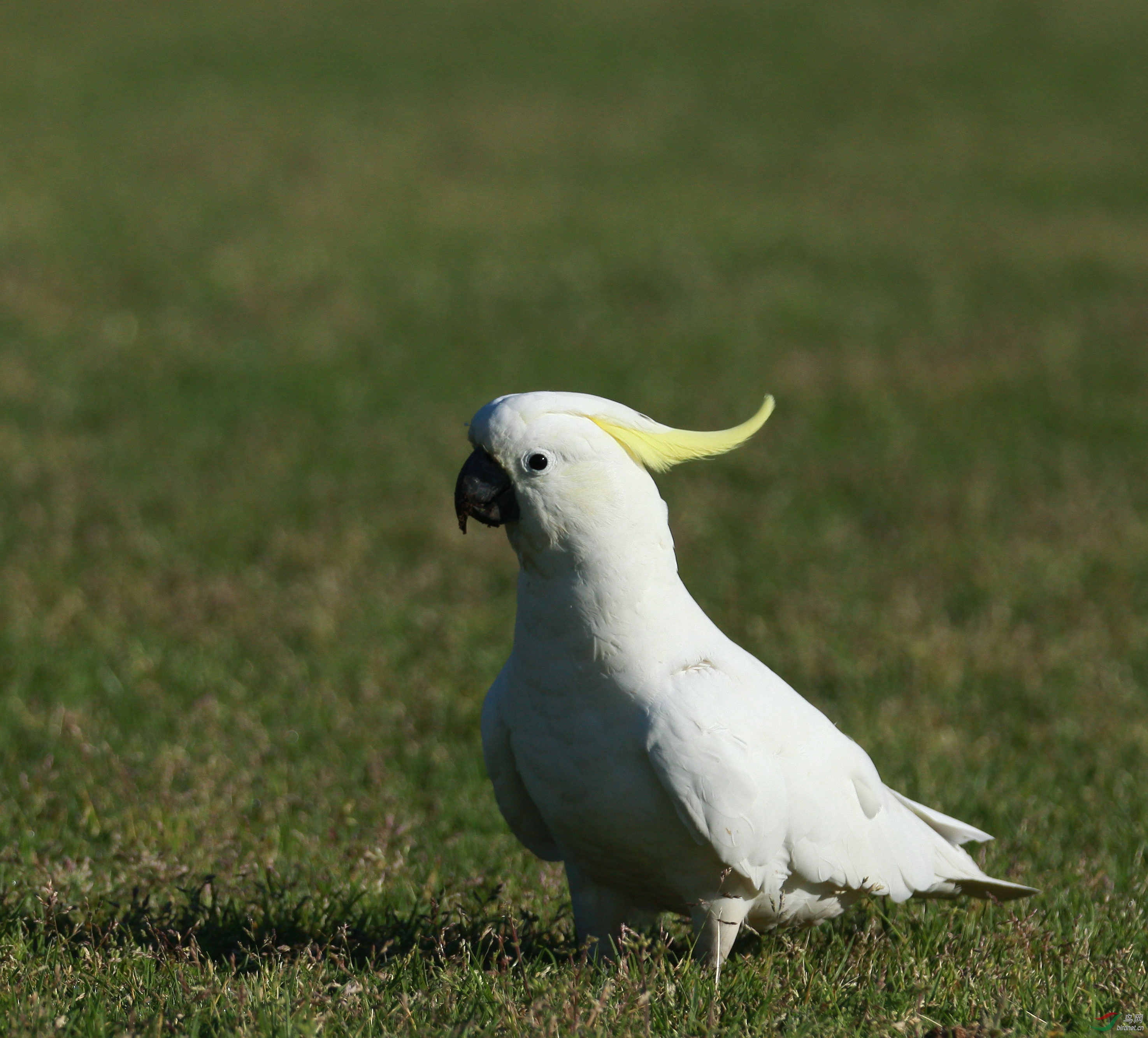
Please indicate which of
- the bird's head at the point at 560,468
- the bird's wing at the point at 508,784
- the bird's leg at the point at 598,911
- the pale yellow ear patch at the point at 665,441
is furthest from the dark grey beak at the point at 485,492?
the bird's leg at the point at 598,911

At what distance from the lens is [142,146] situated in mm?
15547

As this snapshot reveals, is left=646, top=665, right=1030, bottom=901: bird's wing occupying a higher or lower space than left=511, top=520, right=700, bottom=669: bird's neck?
lower

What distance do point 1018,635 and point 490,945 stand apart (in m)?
3.45

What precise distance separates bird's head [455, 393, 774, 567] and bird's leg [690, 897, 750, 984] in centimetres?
84

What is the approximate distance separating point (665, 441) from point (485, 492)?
16.6 inches

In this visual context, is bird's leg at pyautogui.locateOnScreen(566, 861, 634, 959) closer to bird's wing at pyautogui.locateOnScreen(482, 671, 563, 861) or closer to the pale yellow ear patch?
bird's wing at pyautogui.locateOnScreen(482, 671, 563, 861)

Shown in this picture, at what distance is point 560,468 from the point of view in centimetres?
274

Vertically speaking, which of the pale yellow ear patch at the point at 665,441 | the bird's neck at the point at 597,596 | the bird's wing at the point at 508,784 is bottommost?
the bird's wing at the point at 508,784

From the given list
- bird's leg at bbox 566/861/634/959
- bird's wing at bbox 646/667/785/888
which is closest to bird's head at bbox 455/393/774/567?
bird's wing at bbox 646/667/785/888

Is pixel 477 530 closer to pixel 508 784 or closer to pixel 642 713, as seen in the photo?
pixel 508 784

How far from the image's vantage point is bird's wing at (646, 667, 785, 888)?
2.73 meters

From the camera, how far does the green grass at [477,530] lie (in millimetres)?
3098

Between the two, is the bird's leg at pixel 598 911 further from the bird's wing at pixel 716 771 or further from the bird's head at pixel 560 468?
the bird's head at pixel 560 468

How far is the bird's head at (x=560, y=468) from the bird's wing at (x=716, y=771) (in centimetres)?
38
